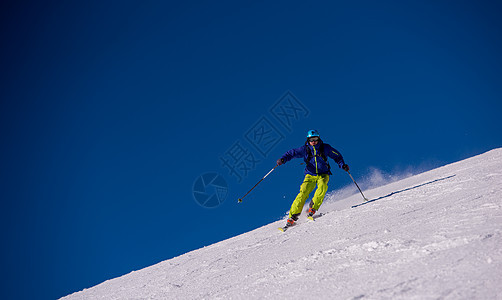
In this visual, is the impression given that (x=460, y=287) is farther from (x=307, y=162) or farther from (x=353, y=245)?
(x=307, y=162)

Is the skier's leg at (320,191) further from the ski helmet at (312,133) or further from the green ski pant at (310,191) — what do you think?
the ski helmet at (312,133)

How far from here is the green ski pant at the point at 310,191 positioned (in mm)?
7742

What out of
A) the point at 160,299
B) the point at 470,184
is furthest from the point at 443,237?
the point at 160,299

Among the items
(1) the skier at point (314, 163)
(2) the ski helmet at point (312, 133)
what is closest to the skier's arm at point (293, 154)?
(1) the skier at point (314, 163)

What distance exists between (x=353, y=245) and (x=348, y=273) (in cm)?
89

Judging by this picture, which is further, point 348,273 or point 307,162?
point 307,162

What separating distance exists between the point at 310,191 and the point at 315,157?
3.26 ft

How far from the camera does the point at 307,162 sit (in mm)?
8328

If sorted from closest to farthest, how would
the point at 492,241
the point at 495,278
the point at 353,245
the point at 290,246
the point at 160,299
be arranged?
1. the point at 495,278
2. the point at 492,241
3. the point at 353,245
4. the point at 160,299
5. the point at 290,246

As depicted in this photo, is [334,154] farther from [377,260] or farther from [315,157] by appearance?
[377,260]

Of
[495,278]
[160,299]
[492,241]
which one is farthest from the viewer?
[160,299]

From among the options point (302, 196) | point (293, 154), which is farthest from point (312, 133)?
point (302, 196)

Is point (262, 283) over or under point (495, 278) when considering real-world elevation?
over

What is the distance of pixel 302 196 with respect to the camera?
788 centimetres
